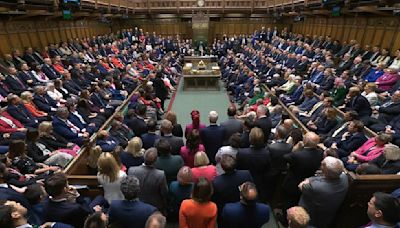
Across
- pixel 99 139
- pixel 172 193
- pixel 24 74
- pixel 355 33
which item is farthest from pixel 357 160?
pixel 355 33

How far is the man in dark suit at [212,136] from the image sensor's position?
5117mm

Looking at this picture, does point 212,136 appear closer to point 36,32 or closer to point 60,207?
point 60,207

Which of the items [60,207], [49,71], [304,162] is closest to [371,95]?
[304,162]

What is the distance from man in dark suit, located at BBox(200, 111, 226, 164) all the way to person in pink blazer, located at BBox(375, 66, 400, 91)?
5.39 meters

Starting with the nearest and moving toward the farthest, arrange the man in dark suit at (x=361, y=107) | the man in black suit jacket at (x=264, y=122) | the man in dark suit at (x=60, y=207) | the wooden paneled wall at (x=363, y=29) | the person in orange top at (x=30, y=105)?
the man in dark suit at (x=60, y=207) → the man in black suit jacket at (x=264, y=122) → the man in dark suit at (x=361, y=107) → the person in orange top at (x=30, y=105) → the wooden paneled wall at (x=363, y=29)

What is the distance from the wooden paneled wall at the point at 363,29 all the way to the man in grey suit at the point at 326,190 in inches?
350

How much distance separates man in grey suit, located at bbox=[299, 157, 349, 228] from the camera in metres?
3.31

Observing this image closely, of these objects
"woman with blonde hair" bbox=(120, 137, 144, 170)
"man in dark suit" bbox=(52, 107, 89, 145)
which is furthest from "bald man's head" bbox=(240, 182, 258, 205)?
"man in dark suit" bbox=(52, 107, 89, 145)

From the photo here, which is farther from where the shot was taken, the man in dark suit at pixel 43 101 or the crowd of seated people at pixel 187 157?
the man in dark suit at pixel 43 101

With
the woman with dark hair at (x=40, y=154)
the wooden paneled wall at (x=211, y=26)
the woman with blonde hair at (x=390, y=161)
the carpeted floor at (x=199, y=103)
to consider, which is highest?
the woman with blonde hair at (x=390, y=161)

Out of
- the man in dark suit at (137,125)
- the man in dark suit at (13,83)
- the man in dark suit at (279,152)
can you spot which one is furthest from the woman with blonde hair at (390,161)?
the man in dark suit at (13,83)

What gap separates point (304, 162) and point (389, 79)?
232 inches

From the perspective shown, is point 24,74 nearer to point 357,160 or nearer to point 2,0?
point 2,0

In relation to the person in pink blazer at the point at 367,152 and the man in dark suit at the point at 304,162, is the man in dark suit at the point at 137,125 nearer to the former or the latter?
the man in dark suit at the point at 304,162
